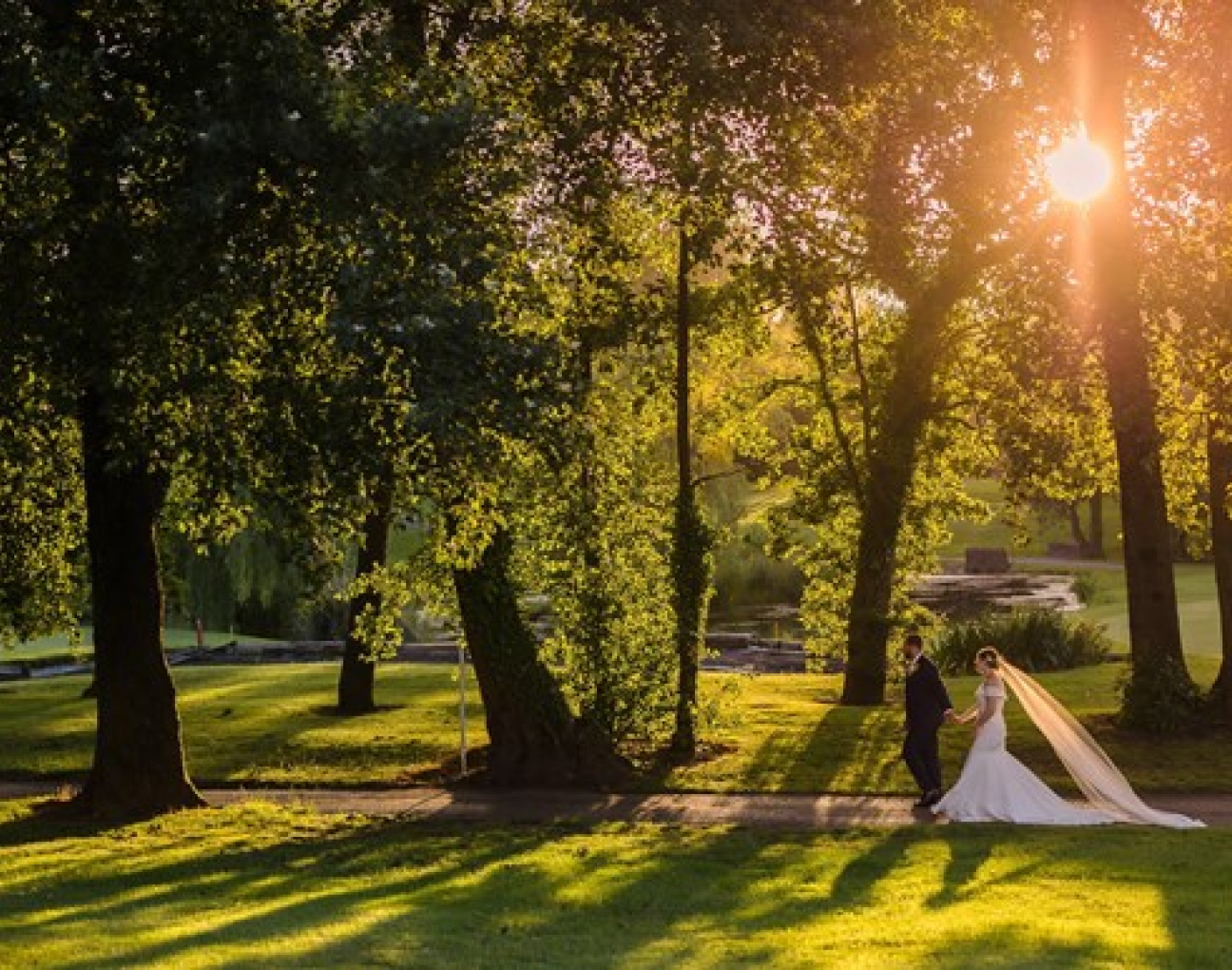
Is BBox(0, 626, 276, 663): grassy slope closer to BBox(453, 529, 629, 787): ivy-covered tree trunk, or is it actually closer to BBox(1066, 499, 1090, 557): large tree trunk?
BBox(453, 529, 629, 787): ivy-covered tree trunk

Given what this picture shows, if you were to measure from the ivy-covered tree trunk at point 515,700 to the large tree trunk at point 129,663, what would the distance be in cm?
450

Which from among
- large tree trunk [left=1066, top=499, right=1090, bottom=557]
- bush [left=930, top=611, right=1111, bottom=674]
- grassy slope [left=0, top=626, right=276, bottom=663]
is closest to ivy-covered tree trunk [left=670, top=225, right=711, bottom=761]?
bush [left=930, top=611, right=1111, bottom=674]

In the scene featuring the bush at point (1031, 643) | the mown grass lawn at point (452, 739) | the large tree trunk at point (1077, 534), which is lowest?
the mown grass lawn at point (452, 739)

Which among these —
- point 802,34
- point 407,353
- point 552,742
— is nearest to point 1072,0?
point 802,34

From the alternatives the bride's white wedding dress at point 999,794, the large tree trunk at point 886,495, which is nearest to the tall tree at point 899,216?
the large tree trunk at point 886,495

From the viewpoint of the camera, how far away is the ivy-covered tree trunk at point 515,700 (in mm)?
23281

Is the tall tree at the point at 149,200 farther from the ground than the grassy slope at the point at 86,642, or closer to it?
farther from the ground

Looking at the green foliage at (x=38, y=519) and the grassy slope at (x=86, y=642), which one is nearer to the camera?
the green foliage at (x=38, y=519)

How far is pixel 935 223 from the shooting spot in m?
22.7

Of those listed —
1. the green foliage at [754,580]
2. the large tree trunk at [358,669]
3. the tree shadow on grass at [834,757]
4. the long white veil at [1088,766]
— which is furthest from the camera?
the green foliage at [754,580]

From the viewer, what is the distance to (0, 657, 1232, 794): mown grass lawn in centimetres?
2312

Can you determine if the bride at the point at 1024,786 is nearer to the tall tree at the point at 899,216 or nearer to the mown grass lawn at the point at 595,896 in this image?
the mown grass lawn at the point at 595,896

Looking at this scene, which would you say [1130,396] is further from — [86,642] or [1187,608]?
[86,642]

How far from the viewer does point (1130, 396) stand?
23.9 metres
